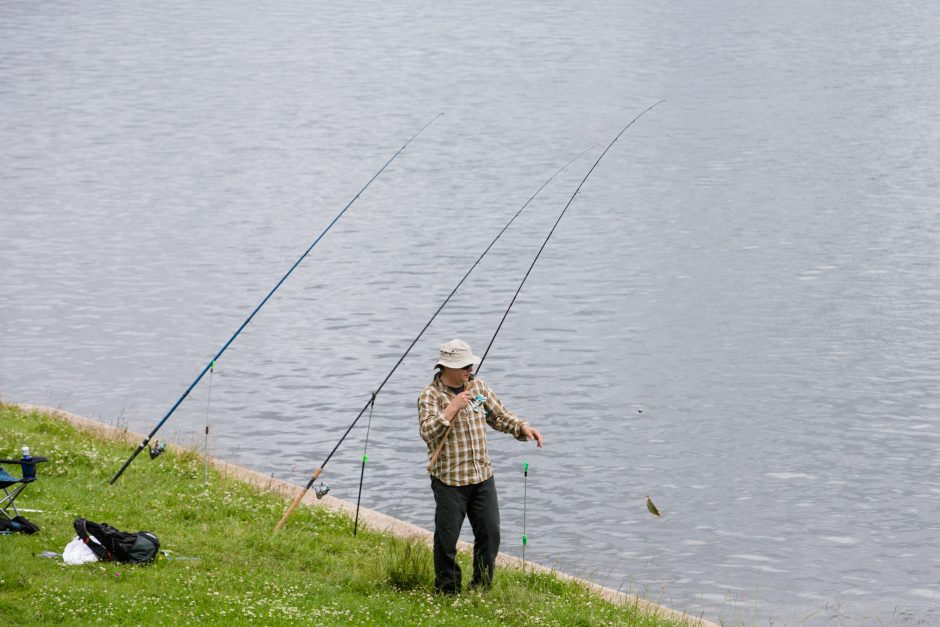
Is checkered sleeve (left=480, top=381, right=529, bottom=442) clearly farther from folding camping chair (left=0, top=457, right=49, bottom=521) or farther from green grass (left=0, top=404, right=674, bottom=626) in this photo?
folding camping chair (left=0, top=457, right=49, bottom=521)

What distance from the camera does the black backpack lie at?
32.6ft

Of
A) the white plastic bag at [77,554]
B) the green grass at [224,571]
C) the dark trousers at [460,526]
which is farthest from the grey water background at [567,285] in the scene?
the white plastic bag at [77,554]

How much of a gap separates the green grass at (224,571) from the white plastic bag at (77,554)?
9cm

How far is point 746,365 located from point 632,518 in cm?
649

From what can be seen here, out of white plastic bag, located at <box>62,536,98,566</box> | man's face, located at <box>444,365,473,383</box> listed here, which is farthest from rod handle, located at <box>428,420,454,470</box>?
white plastic bag, located at <box>62,536,98,566</box>

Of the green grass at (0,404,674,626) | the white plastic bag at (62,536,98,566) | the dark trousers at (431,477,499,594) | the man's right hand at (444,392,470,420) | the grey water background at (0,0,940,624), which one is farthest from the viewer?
the grey water background at (0,0,940,624)

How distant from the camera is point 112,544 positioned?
9.95 metres

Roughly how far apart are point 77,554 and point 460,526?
284cm

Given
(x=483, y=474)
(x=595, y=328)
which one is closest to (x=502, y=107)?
(x=595, y=328)

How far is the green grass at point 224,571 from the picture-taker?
909 centimetres

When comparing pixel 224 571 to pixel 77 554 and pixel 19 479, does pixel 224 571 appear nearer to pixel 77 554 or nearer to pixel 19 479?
pixel 77 554

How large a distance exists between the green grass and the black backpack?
9 centimetres

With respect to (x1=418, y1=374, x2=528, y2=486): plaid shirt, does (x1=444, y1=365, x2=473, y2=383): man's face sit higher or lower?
higher

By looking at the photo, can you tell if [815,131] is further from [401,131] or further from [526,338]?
[526,338]
